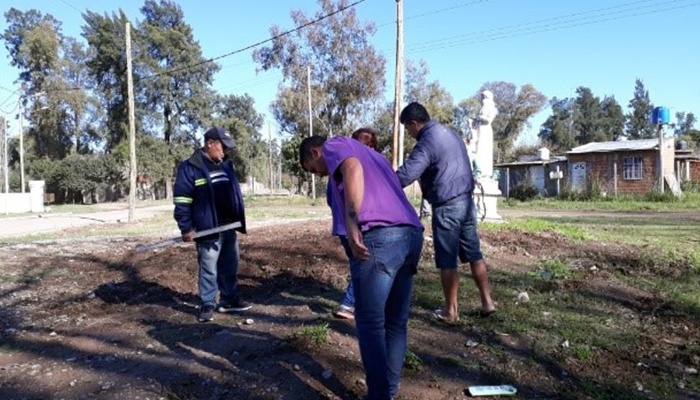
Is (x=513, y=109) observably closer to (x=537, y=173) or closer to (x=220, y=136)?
(x=537, y=173)

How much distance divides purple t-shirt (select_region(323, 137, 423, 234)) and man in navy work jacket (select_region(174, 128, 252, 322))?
7.22 feet

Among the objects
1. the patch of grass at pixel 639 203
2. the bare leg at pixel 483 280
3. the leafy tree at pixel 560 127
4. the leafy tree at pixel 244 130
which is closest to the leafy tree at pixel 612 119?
the leafy tree at pixel 560 127

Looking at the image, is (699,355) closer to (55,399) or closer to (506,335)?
(506,335)

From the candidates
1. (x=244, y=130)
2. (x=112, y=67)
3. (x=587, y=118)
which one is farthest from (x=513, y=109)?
(x=112, y=67)

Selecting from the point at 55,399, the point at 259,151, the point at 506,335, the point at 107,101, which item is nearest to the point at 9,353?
the point at 55,399

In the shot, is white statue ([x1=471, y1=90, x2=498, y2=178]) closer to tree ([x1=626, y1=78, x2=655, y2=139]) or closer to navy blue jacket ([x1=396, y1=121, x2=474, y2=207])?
navy blue jacket ([x1=396, y1=121, x2=474, y2=207])

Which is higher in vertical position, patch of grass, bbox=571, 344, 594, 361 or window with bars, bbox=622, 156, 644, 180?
window with bars, bbox=622, 156, 644, 180

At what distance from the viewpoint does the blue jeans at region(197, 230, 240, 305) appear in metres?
4.96

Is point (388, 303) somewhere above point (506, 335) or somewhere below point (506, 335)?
above

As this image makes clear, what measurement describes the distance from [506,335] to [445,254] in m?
0.78

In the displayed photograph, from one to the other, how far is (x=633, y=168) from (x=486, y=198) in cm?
2213

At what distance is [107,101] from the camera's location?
179 feet

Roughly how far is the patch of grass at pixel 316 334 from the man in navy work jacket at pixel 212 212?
109 cm

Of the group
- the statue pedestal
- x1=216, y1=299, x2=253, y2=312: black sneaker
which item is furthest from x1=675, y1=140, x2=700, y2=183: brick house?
x1=216, y1=299, x2=253, y2=312: black sneaker
